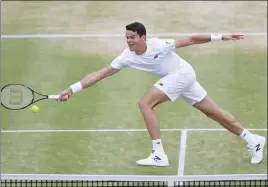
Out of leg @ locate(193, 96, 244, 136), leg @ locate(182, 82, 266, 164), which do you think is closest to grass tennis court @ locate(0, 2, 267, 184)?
leg @ locate(182, 82, 266, 164)

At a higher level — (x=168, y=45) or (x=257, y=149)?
(x=168, y=45)

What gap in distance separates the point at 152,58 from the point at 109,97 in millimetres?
3977

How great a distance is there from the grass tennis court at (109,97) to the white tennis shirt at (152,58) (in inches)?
54.9

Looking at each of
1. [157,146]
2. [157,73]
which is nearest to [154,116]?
[157,146]

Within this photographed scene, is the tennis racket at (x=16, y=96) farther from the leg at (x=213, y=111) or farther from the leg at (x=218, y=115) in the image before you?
the leg at (x=213, y=111)

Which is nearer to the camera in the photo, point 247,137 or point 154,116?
point 154,116

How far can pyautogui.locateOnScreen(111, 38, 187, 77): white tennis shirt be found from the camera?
42.5ft

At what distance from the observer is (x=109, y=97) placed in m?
16.9

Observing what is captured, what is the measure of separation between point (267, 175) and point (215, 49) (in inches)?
248

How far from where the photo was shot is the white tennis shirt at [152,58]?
12953mm

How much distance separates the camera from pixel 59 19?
20609 mm

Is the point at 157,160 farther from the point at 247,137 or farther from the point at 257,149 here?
the point at 257,149

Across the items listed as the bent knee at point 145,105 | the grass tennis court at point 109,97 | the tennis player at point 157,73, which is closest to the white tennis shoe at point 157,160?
the tennis player at point 157,73

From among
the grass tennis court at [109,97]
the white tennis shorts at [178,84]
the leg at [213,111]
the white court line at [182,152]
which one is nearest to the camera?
the white tennis shorts at [178,84]
